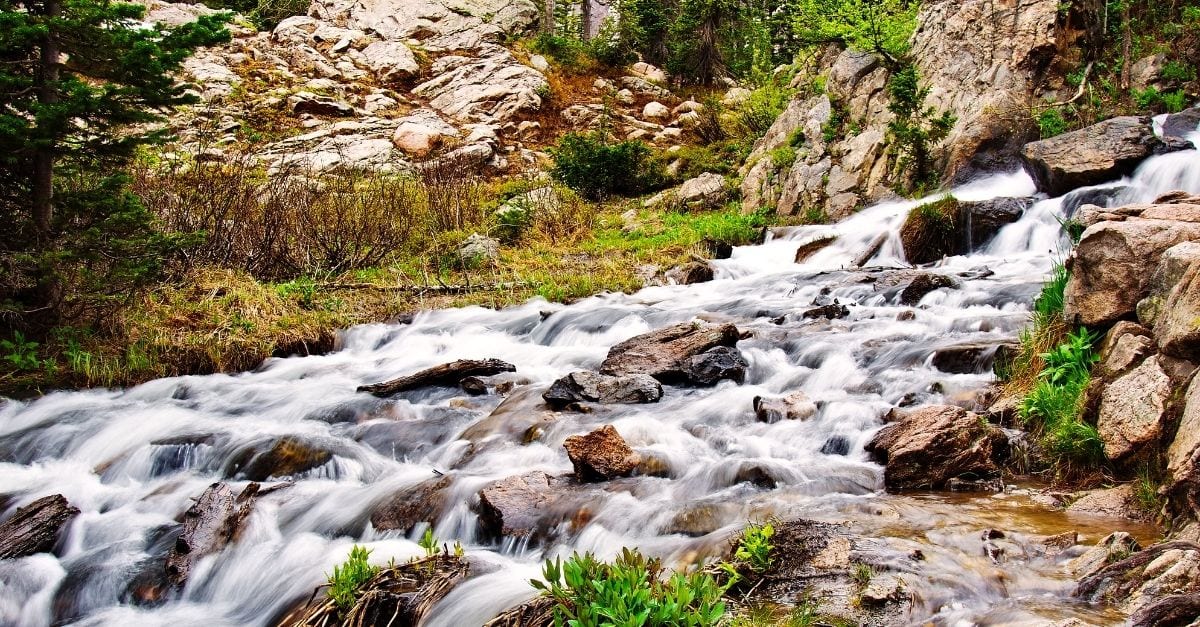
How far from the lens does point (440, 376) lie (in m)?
7.69

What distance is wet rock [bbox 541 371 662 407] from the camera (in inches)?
258

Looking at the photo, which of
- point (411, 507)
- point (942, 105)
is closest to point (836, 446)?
point (411, 507)

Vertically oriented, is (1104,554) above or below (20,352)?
above

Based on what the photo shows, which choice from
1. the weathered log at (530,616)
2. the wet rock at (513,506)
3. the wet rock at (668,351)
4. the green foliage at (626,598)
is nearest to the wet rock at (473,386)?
the wet rock at (668,351)

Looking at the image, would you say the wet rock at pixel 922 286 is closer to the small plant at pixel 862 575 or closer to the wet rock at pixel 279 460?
the small plant at pixel 862 575

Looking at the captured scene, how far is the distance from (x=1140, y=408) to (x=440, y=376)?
5909mm

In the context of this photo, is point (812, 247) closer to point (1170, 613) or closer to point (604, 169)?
point (604, 169)

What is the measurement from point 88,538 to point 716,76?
28.9m

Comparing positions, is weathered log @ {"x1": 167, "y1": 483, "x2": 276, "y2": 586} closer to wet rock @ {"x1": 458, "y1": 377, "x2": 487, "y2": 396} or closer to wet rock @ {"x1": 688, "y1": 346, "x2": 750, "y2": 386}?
wet rock @ {"x1": 458, "y1": 377, "x2": 487, "y2": 396}

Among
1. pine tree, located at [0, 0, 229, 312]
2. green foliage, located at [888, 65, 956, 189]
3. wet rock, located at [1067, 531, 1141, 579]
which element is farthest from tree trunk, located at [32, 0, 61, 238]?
green foliage, located at [888, 65, 956, 189]

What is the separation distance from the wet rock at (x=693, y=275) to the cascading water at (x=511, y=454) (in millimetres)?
2321

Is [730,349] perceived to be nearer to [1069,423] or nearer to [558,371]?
[558,371]

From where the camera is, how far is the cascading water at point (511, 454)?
3787 mm

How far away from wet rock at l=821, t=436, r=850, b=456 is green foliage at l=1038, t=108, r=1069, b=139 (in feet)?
36.4
